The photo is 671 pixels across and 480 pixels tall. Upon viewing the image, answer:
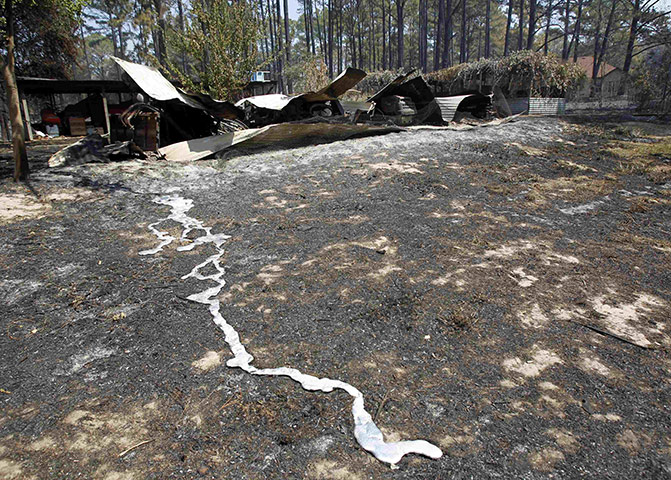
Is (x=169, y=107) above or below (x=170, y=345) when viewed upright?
above

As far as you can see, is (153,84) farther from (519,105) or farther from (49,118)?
(519,105)

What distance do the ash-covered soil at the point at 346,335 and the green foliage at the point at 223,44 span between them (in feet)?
24.3

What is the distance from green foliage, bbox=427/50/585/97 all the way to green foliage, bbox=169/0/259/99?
34.0ft

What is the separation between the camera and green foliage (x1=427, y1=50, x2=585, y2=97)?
654 inches

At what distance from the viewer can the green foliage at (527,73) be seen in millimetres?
16609

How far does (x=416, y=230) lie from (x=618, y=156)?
5655 mm

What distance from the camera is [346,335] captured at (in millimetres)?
2441

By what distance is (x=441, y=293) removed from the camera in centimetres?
289

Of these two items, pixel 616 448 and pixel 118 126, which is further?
pixel 118 126

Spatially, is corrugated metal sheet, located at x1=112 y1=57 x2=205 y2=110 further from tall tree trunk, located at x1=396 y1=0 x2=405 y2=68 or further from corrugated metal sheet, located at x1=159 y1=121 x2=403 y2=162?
tall tree trunk, located at x1=396 y1=0 x2=405 y2=68

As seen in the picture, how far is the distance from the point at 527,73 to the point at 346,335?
59.2 ft

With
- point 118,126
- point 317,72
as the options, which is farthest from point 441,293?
point 317,72

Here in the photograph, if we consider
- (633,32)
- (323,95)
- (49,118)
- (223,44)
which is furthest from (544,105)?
(49,118)

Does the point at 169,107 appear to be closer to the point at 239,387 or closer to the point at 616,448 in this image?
the point at 239,387
